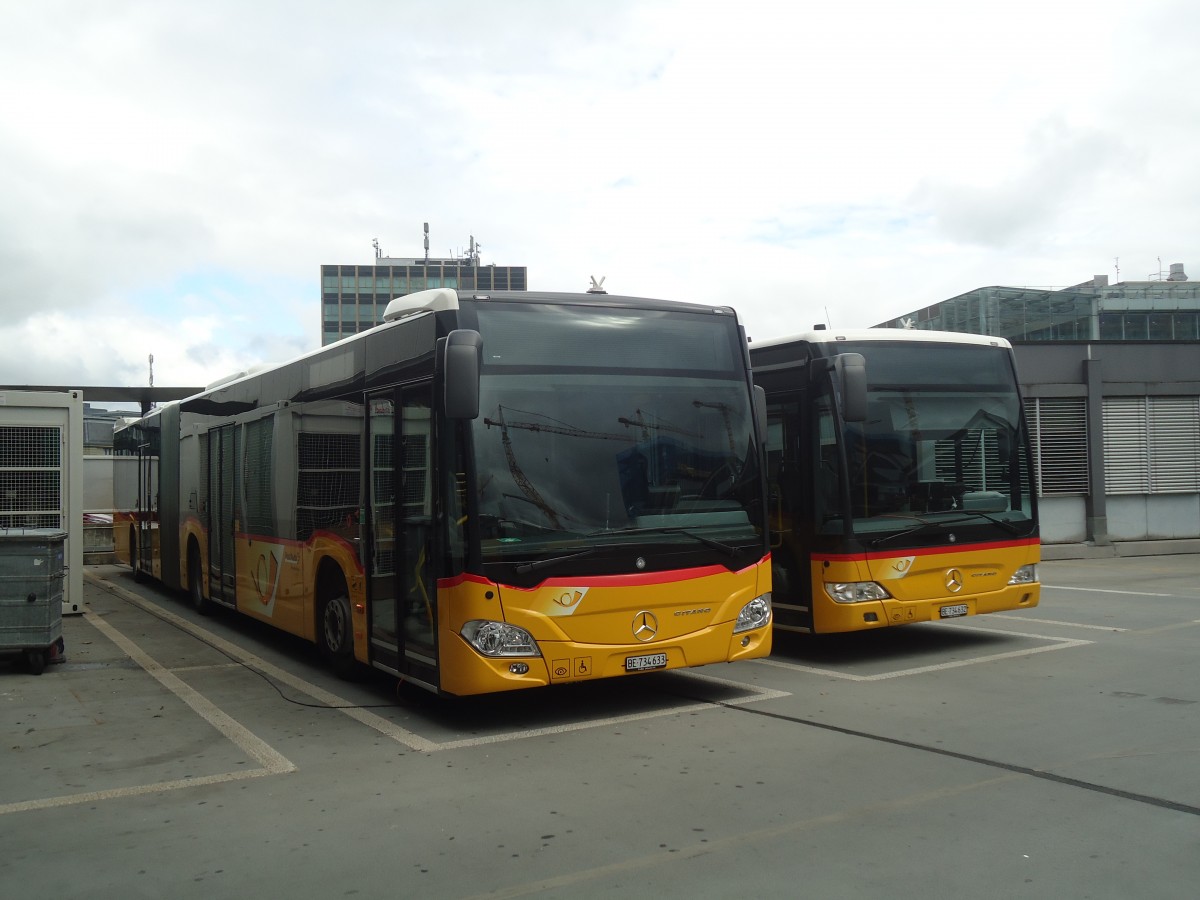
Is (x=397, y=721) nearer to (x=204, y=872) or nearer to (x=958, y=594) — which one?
(x=204, y=872)

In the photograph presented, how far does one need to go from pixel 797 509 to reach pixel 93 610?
1086 centimetres

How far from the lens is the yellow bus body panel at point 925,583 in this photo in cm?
991

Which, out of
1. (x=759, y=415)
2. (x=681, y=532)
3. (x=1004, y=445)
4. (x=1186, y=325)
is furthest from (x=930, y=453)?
(x=1186, y=325)

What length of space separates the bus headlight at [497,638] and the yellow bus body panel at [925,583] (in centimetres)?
367

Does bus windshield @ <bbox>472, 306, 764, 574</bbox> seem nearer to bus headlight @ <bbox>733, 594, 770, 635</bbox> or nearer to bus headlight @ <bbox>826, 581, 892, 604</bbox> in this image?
bus headlight @ <bbox>733, 594, 770, 635</bbox>

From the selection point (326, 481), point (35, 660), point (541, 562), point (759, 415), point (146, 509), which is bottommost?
point (35, 660)

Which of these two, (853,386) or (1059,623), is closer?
(853,386)

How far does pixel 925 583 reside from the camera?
10227 mm

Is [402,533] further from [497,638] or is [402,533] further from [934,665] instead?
[934,665]

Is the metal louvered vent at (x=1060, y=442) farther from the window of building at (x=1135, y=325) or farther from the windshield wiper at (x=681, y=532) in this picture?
the windshield wiper at (x=681, y=532)

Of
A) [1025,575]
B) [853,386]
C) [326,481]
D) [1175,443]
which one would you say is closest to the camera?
[853,386]

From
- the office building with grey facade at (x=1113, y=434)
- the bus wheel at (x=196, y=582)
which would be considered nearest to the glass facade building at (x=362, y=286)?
the office building with grey facade at (x=1113, y=434)

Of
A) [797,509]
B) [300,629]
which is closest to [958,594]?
[797,509]

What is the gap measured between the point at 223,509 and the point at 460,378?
24.1ft
